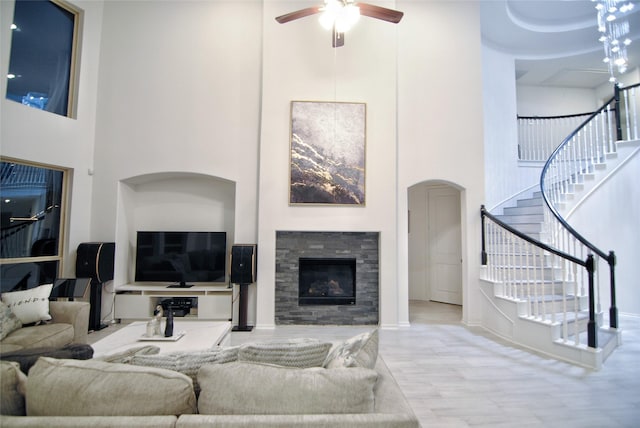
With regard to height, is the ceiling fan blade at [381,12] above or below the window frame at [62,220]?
above

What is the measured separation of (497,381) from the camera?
2.92m

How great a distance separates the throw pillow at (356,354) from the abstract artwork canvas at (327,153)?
3.18 metres

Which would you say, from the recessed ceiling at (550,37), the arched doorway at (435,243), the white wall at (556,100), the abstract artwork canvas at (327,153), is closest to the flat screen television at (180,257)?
the abstract artwork canvas at (327,153)

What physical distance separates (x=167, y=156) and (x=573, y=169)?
6.65m

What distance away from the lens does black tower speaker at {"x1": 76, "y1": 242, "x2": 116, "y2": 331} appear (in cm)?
434

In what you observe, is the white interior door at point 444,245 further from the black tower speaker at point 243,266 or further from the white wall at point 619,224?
the black tower speaker at point 243,266

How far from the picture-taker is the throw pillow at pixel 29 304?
3.01 m

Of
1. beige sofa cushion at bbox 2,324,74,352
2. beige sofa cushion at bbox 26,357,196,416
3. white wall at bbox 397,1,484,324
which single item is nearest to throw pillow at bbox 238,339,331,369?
beige sofa cushion at bbox 26,357,196,416

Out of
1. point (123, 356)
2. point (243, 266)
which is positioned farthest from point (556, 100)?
point (123, 356)

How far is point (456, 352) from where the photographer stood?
3.65 meters

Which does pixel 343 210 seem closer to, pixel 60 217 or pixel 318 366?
pixel 318 366

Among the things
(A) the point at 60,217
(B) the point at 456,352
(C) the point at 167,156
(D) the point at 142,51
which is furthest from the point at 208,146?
(B) the point at 456,352

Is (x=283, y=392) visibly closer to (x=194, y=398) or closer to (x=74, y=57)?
(x=194, y=398)

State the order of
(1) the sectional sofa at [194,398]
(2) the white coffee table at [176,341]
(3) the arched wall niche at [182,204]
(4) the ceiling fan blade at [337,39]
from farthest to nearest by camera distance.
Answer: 1. (3) the arched wall niche at [182,204]
2. (4) the ceiling fan blade at [337,39]
3. (2) the white coffee table at [176,341]
4. (1) the sectional sofa at [194,398]
